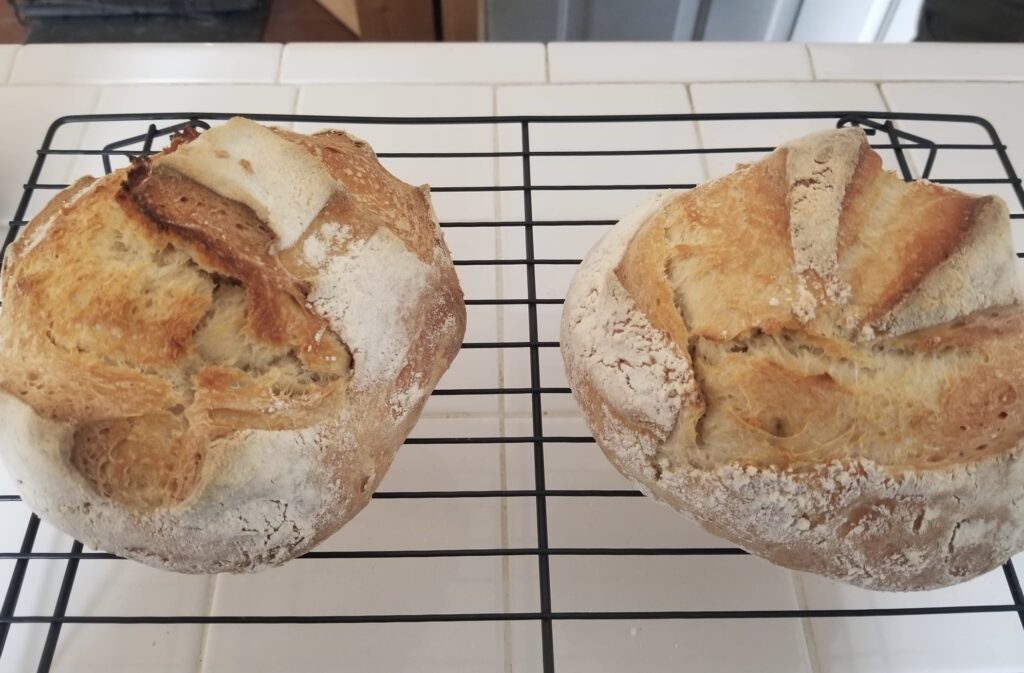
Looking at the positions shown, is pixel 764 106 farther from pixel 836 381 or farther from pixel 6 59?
pixel 6 59

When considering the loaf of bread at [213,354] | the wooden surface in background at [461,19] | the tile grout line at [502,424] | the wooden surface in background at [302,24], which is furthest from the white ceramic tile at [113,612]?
the wooden surface in background at [302,24]

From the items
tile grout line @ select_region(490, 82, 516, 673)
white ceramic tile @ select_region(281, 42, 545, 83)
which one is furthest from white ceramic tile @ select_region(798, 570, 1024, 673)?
white ceramic tile @ select_region(281, 42, 545, 83)

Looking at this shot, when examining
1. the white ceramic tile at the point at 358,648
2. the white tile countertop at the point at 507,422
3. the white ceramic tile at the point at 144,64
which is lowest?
the white ceramic tile at the point at 358,648

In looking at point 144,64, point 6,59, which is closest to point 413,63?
point 144,64

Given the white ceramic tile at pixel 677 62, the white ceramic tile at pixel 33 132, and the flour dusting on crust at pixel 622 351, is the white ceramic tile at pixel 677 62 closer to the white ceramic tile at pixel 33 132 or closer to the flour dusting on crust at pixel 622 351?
the flour dusting on crust at pixel 622 351

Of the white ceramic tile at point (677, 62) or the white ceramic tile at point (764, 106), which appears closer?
the white ceramic tile at point (764, 106)

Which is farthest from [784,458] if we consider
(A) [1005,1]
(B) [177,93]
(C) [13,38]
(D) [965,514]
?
(C) [13,38]

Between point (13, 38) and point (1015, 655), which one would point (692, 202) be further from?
point (13, 38)
